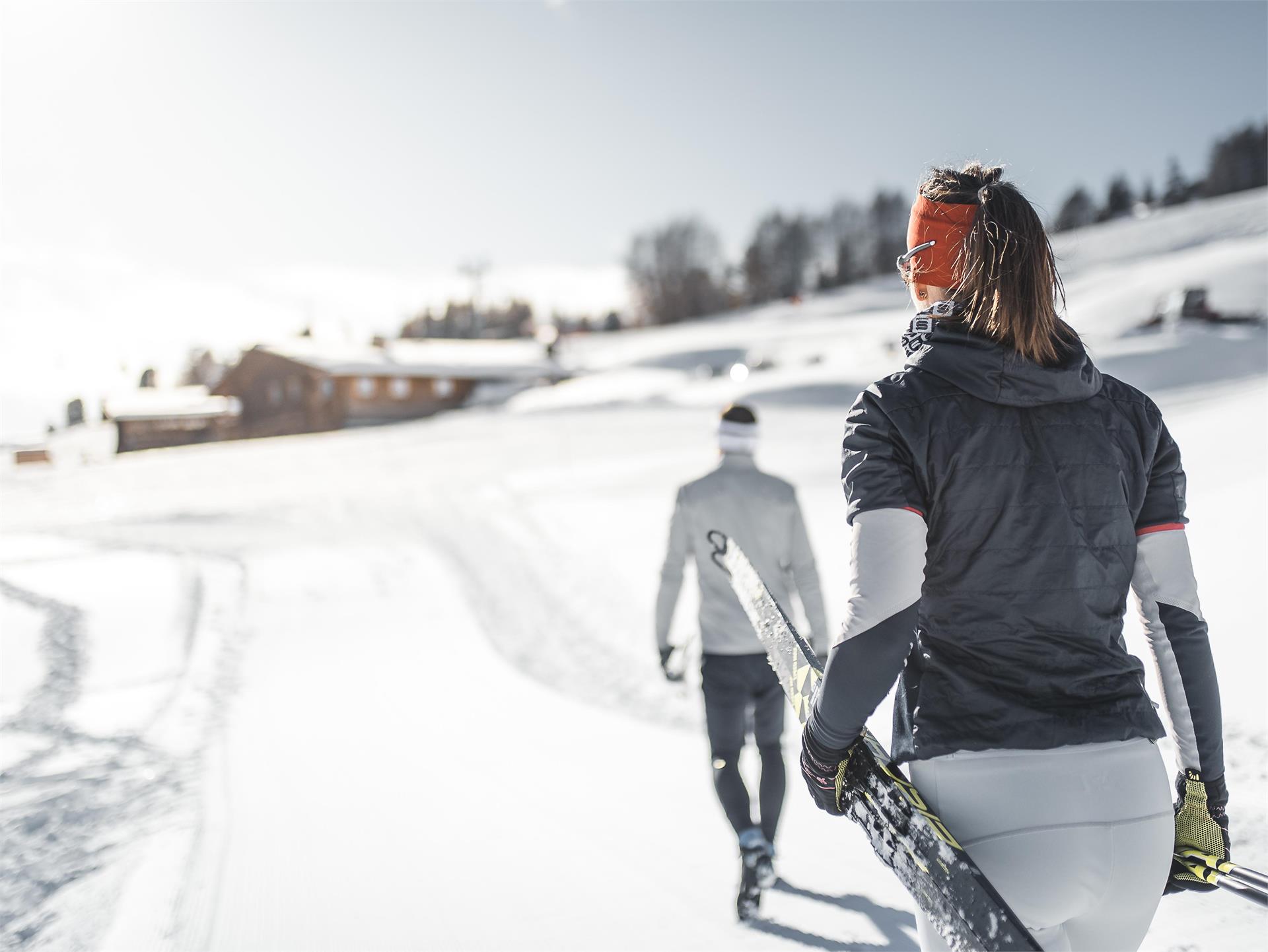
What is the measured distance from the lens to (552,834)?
4148 mm

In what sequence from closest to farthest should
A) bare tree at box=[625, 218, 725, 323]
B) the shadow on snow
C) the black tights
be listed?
the shadow on snow
the black tights
bare tree at box=[625, 218, 725, 323]

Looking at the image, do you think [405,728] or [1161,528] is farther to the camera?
[405,728]

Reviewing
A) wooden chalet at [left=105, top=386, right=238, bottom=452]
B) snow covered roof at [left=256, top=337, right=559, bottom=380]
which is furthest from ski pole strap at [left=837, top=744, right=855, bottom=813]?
snow covered roof at [left=256, top=337, right=559, bottom=380]

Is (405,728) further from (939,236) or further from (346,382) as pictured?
(346,382)

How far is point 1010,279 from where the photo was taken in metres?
1.53

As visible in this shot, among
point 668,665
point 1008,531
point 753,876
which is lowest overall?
point 753,876

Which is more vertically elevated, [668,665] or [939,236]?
[939,236]

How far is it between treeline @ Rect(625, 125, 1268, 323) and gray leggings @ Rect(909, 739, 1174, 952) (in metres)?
68.4

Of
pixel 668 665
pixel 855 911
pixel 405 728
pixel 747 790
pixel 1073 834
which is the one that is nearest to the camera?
pixel 1073 834

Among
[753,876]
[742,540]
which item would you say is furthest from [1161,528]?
[753,876]

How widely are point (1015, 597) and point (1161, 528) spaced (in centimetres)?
42

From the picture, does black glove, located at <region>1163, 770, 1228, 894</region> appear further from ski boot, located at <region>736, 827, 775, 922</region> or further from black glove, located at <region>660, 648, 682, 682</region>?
black glove, located at <region>660, 648, 682, 682</region>

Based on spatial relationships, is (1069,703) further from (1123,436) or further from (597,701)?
(597,701)

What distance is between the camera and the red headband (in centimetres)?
163
